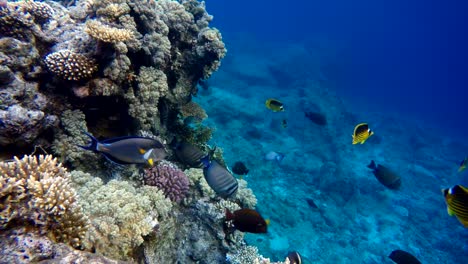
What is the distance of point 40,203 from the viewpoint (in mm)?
2152

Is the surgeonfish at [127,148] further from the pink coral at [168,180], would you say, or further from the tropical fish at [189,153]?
the tropical fish at [189,153]

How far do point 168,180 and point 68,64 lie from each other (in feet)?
7.78

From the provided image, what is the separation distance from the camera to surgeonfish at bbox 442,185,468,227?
3.13m

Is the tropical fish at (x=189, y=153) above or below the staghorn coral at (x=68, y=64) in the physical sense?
above

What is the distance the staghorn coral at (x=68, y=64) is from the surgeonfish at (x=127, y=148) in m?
1.53

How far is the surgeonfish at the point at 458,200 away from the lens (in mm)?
3129

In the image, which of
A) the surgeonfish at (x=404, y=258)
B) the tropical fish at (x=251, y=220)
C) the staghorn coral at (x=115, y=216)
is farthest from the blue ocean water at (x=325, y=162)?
the staghorn coral at (x=115, y=216)

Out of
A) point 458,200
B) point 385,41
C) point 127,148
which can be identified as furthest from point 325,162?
point 385,41

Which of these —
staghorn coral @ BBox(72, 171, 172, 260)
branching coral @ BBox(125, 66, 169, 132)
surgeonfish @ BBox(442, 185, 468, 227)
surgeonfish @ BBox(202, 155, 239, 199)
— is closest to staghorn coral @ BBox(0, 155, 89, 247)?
staghorn coral @ BBox(72, 171, 172, 260)

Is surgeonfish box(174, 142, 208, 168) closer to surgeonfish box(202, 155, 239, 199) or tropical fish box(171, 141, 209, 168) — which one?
tropical fish box(171, 141, 209, 168)

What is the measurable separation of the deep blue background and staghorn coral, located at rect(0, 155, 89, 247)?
38835 mm

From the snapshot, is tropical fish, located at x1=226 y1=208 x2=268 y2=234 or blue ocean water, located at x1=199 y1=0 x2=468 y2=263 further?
blue ocean water, located at x1=199 y1=0 x2=468 y2=263

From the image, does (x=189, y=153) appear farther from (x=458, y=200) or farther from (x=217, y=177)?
(x=458, y=200)

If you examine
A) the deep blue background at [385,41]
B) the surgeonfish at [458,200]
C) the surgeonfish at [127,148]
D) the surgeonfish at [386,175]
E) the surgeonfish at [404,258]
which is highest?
the deep blue background at [385,41]
